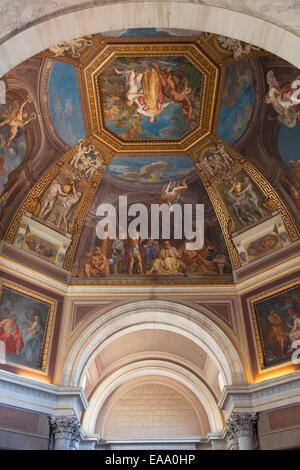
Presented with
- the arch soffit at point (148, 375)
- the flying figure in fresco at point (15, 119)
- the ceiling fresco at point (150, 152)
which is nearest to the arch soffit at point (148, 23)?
the ceiling fresco at point (150, 152)

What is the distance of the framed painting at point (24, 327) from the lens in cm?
1308

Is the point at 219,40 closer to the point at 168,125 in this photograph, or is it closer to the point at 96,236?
the point at 168,125

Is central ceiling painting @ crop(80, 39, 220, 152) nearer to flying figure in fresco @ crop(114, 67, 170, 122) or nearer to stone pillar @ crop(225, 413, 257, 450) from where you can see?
flying figure in fresco @ crop(114, 67, 170, 122)

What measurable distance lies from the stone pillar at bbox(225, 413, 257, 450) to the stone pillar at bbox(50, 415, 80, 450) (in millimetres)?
4871

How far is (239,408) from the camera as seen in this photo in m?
13.0

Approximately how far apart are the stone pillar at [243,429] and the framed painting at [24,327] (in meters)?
6.28

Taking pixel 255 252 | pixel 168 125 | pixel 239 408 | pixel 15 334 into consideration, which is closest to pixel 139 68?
pixel 168 125

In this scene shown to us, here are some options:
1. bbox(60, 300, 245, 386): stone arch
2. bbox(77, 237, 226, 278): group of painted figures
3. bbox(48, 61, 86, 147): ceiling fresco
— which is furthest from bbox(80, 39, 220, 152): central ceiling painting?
bbox(60, 300, 245, 386): stone arch

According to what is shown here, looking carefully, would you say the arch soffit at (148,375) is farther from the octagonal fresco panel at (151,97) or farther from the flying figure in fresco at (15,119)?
the flying figure in fresco at (15,119)

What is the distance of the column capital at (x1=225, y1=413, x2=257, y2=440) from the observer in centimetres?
1255

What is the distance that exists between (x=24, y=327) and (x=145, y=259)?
17.0 feet

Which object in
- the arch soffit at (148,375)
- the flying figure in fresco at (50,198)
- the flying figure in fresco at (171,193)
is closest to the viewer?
the flying figure in fresco at (50,198)

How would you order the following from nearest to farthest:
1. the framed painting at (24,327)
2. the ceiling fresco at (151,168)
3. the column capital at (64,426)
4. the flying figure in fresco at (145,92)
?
the column capital at (64,426), the framed painting at (24,327), the flying figure in fresco at (145,92), the ceiling fresco at (151,168)

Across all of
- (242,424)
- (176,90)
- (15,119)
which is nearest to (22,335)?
(15,119)
